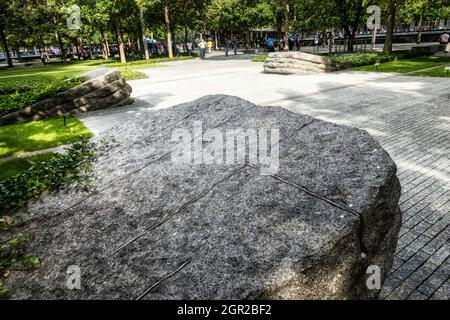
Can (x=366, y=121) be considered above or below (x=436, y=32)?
below

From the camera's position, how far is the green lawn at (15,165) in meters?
6.36

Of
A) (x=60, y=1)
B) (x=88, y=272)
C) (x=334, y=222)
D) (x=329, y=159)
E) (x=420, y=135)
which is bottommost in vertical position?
(x=420, y=135)

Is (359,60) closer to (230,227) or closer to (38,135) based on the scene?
(38,135)

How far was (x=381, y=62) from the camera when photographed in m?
21.1

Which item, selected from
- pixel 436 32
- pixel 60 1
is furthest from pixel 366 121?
pixel 436 32

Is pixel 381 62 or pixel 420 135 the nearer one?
pixel 420 135

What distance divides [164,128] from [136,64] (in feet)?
88.6

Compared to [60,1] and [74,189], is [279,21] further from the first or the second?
[74,189]

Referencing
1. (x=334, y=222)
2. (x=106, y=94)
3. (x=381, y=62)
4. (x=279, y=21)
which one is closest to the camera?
(x=334, y=222)

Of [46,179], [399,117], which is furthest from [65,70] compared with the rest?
[46,179]

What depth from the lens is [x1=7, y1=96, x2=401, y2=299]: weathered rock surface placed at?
2.20m
